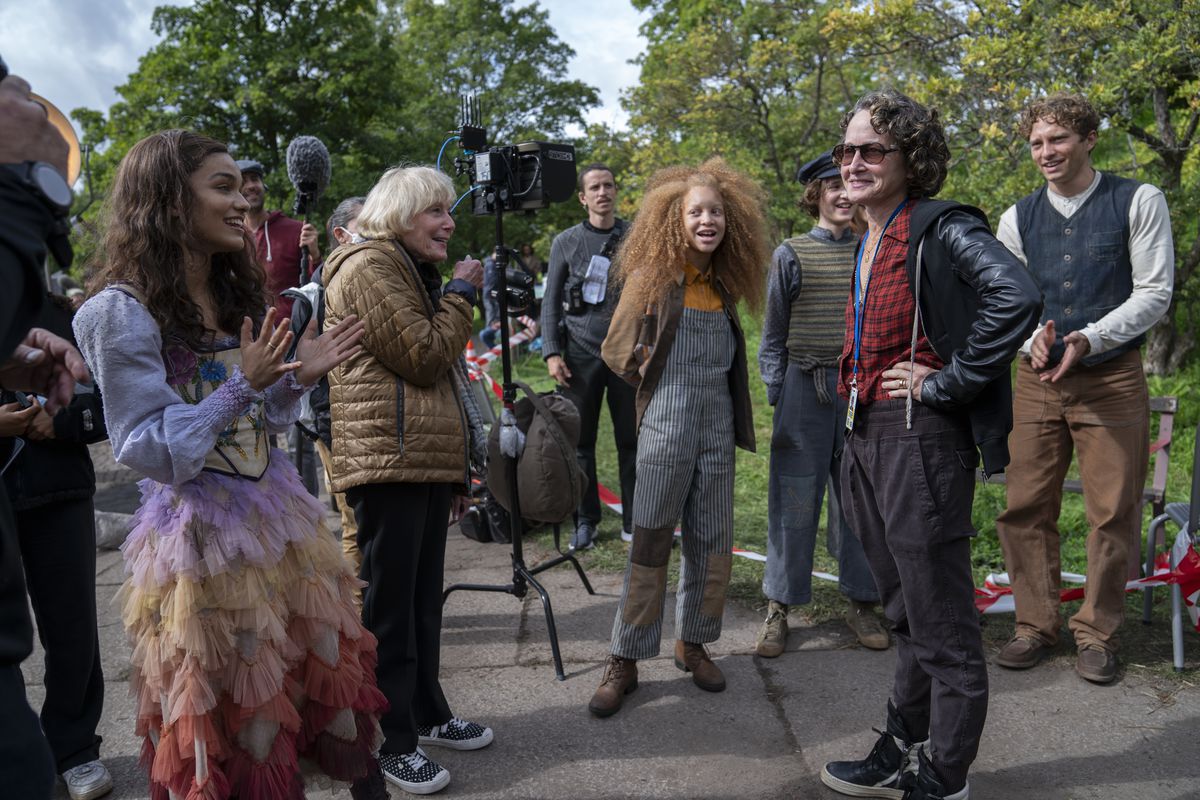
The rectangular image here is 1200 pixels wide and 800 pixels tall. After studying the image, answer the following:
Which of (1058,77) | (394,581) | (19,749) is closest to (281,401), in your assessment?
(394,581)

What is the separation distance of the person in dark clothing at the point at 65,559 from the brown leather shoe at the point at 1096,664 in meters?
3.66

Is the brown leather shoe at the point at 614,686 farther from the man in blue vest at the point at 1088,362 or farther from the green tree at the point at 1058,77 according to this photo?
the green tree at the point at 1058,77

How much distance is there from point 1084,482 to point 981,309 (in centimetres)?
189

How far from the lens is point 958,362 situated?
8.30 feet

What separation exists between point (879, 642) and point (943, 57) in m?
6.19

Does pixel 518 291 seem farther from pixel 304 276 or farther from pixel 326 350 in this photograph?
pixel 326 350

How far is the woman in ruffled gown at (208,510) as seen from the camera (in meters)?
2.24

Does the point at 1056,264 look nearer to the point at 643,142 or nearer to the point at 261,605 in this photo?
the point at 261,605

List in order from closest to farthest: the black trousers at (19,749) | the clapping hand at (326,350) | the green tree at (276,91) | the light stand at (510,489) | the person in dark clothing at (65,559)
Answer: the black trousers at (19,749) < the clapping hand at (326,350) < the person in dark clothing at (65,559) < the light stand at (510,489) < the green tree at (276,91)

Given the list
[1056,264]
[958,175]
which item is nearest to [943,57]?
[958,175]

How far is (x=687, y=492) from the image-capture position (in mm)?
3777

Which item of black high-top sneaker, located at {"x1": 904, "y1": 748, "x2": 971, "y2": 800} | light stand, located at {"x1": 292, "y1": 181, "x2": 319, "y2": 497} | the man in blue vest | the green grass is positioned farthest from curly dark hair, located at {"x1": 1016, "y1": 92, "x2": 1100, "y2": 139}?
light stand, located at {"x1": 292, "y1": 181, "x2": 319, "y2": 497}

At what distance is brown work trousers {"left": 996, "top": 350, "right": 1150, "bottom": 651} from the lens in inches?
151

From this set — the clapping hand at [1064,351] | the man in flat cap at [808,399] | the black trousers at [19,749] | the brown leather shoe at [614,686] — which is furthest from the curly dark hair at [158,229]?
the clapping hand at [1064,351]
